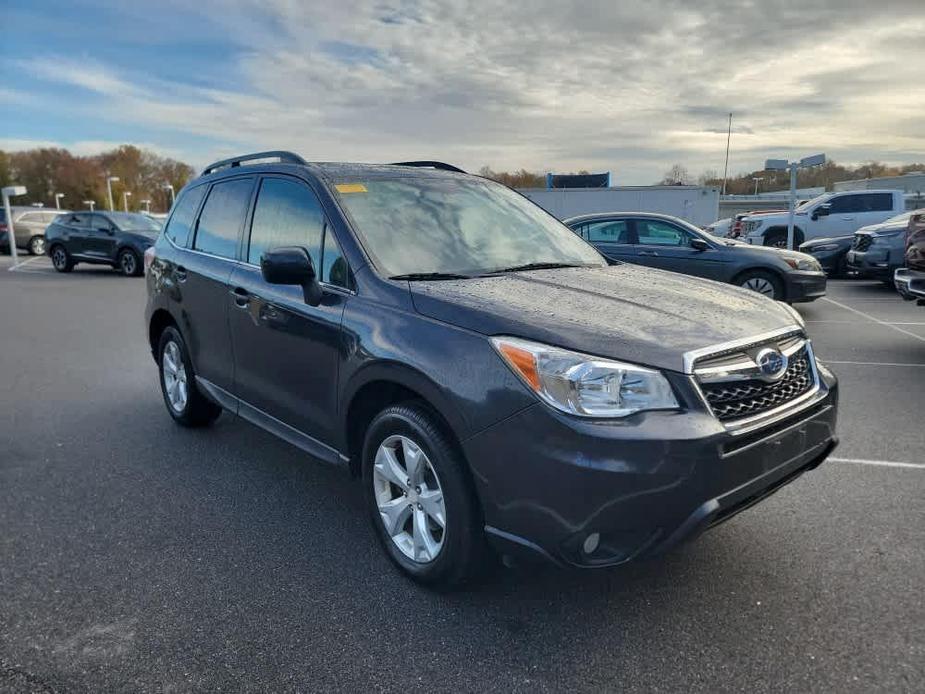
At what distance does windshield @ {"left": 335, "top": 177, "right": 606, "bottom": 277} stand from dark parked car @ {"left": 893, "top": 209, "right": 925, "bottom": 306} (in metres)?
4.97

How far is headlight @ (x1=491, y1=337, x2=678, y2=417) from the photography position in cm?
227

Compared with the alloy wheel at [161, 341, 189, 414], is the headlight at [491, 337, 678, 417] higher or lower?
higher

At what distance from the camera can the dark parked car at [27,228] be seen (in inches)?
985

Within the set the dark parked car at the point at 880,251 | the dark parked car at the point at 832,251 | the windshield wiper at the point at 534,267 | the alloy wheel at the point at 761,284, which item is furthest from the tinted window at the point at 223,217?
the dark parked car at the point at 832,251

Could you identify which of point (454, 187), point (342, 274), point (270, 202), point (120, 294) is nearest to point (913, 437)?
point (454, 187)

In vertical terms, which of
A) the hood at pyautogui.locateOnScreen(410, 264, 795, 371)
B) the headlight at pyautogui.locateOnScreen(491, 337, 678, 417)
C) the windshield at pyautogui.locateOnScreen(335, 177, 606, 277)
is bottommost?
the headlight at pyautogui.locateOnScreen(491, 337, 678, 417)

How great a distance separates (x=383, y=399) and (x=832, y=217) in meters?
18.8

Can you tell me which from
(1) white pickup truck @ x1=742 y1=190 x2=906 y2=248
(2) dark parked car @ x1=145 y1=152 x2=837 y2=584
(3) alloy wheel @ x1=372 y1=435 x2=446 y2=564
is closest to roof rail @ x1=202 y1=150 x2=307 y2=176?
(2) dark parked car @ x1=145 y1=152 x2=837 y2=584

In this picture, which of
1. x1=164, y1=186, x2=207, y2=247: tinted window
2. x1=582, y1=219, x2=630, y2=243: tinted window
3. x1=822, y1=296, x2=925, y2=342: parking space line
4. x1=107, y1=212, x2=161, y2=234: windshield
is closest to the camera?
x1=164, y1=186, x2=207, y2=247: tinted window

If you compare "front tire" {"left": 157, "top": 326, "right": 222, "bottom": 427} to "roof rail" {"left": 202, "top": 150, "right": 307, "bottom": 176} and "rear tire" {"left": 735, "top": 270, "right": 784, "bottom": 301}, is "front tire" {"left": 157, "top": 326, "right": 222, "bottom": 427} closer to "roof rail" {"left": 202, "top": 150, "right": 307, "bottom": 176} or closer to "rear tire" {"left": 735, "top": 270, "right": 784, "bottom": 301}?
"roof rail" {"left": 202, "top": 150, "right": 307, "bottom": 176}

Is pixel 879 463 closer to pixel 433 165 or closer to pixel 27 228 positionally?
pixel 433 165

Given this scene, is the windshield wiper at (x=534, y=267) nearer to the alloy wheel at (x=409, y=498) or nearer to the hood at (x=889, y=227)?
the alloy wheel at (x=409, y=498)

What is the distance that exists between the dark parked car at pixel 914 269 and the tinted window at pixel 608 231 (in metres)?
3.91

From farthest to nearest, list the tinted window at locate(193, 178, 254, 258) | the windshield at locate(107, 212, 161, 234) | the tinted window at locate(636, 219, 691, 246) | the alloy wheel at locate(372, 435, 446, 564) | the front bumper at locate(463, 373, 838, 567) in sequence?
the windshield at locate(107, 212, 161, 234) → the tinted window at locate(636, 219, 691, 246) → the tinted window at locate(193, 178, 254, 258) → the alloy wheel at locate(372, 435, 446, 564) → the front bumper at locate(463, 373, 838, 567)
